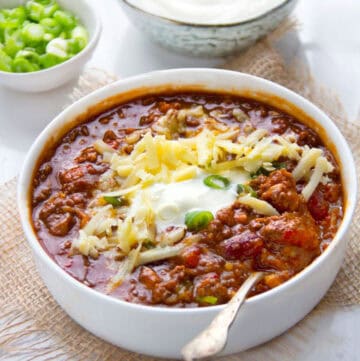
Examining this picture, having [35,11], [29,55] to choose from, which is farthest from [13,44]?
[35,11]

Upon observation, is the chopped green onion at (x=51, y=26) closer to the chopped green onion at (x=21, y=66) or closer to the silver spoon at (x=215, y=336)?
the chopped green onion at (x=21, y=66)

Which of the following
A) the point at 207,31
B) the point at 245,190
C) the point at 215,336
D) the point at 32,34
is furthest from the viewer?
the point at 32,34

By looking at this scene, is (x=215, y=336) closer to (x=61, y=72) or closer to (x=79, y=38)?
(x=61, y=72)

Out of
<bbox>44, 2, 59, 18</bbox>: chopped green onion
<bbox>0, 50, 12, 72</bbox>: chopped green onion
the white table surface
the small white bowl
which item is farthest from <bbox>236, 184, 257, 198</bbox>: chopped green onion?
<bbox>44, 2, 59, 18</bbox>: chopped green onion

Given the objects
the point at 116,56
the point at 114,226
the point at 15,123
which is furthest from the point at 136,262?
the point at 116,56

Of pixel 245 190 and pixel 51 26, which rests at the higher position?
pixel 245 190

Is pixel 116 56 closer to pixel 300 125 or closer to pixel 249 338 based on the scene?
pixel 300 125
